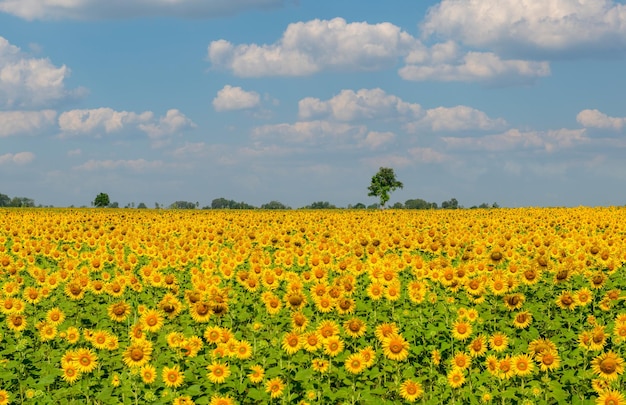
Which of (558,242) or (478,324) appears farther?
(558,242)

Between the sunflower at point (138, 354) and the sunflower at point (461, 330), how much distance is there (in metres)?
5.34

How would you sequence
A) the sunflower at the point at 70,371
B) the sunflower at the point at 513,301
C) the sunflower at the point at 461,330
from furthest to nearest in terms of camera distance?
the sunflower at the point at 513,301
the sunflower at the point at 461,330
the sunflower at the point at 70,371

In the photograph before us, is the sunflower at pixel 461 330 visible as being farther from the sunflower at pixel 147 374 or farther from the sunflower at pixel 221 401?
the sunflower at pixel 147 374

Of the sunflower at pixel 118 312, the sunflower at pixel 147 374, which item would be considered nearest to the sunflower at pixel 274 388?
the sunflower at pixel 147 374

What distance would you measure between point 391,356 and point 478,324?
329cm

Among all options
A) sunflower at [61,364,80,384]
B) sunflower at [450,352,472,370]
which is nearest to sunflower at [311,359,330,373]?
sunflower at [450,352,472,370]

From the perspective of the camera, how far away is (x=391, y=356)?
1017 centimetres

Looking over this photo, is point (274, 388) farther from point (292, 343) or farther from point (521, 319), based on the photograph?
point (521, 319)

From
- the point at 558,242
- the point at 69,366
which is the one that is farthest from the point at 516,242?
the point at 69,366

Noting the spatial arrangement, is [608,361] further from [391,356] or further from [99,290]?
[99,290]

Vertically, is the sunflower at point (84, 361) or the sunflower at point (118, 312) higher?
the sunflower at point (118, 312)

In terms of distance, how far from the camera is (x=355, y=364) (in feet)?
32.0

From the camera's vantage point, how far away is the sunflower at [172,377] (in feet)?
31.1

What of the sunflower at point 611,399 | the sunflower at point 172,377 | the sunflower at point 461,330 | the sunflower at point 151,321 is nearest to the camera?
the sunflower at point 611,399
